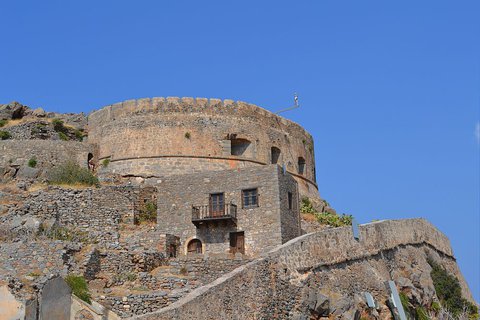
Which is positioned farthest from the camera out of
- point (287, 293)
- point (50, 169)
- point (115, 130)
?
point (115, 130)

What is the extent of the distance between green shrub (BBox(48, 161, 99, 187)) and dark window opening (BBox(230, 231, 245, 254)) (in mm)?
6760

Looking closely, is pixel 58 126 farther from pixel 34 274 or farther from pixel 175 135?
pixel 34 274

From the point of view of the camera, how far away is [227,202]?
24312 millimetres

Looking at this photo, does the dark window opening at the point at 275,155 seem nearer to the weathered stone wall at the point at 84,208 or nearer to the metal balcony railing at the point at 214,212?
the weathered stone wall at the point at 84,208

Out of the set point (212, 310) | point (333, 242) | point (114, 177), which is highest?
point (114, 177)

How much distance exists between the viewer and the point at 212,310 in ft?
49.6

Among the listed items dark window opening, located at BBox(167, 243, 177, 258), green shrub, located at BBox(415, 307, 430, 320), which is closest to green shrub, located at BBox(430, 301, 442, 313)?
green shrub, located at BBox(415, 307, 430, 320)

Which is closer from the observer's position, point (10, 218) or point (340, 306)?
point (340, 306)

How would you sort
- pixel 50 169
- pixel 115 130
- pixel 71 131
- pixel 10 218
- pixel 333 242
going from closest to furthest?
pixel 333 242, pixel 10 218, pixel 50 169, pixel 115 130, pixel 71 131

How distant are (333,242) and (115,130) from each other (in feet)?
46.6

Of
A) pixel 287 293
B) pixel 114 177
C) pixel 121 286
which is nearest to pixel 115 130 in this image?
pixel 114 177

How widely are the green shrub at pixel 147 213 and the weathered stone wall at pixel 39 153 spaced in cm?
536

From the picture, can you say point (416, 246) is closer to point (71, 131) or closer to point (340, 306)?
point (340, 306)

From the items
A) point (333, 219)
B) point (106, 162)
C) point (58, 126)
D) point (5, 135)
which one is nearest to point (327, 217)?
point (333, 219)
